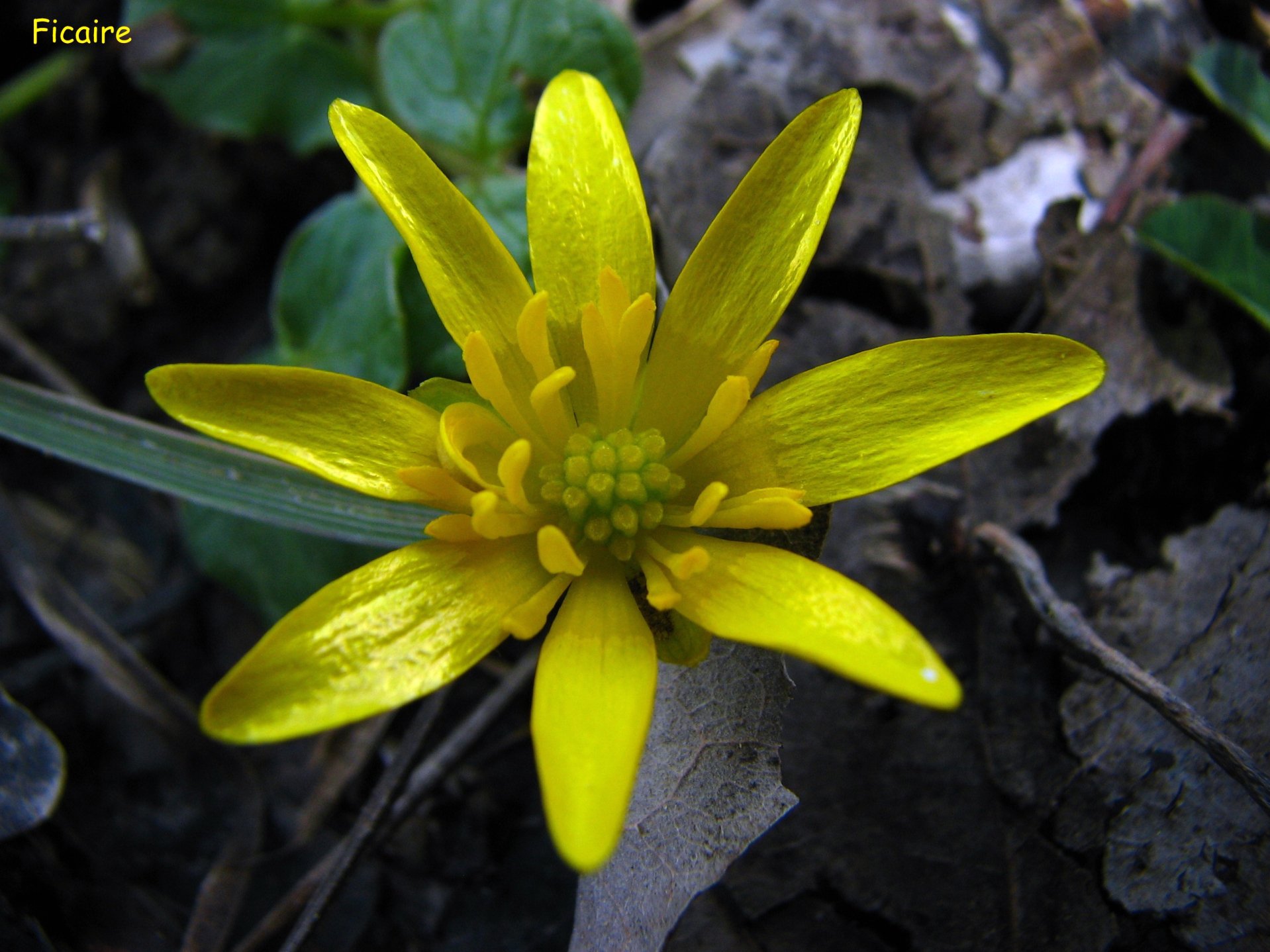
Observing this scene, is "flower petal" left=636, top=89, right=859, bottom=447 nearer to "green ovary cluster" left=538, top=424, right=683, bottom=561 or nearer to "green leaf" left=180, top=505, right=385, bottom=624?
"green ovary cluster" left=538, top=424, right=683, bottom=561

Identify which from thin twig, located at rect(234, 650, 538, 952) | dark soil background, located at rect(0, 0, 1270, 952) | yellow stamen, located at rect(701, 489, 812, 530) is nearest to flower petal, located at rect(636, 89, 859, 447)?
yellow stamen, located at rect(701, 489, 812, 530)

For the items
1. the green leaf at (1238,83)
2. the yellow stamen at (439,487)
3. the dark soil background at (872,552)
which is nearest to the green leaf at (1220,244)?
the dark soil background at (872,552)

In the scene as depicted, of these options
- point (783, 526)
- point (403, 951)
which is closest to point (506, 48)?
point (783, 526)

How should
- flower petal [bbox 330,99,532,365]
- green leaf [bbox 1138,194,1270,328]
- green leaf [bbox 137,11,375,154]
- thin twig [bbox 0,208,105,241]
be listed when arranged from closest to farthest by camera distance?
flower petal [bbox 330,99,532,365] → green leaf [bbox 1138,194,1270,328] → thin twig [bbox 0,208,105,241] → green leaf [bbox 137,11,375,154]

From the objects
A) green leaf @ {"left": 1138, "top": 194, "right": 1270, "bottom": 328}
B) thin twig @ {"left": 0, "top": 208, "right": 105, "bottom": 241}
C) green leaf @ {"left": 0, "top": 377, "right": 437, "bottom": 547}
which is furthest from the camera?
thin twig @ {"left": 0, "top": 208, "right": 105, "bottom": 241}

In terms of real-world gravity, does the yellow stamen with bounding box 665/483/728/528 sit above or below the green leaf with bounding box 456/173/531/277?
below

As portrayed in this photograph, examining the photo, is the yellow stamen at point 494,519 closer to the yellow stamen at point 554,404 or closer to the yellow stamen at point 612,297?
the yellow stamen at point 554,404

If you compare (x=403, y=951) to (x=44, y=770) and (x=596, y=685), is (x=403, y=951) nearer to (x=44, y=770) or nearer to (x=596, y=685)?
(x=44, y=770)
